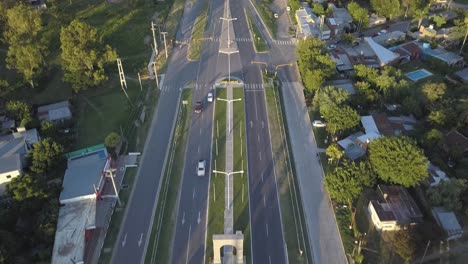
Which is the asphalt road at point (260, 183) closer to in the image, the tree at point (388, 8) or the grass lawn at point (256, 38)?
the grass lawn at point (256, 38)

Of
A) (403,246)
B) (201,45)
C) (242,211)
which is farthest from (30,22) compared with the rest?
(403,246)

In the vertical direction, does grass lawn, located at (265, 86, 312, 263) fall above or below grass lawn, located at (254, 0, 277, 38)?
below

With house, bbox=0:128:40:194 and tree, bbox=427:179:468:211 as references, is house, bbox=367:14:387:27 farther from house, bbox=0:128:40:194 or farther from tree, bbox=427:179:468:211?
house, bbox=0:128:40:194

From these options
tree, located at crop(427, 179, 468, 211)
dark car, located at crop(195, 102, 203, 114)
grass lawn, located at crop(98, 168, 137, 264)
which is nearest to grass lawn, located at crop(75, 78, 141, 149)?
grass lawn, located at crop(98, 168, 137, 264)

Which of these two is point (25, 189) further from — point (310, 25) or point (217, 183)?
point (310, 25)

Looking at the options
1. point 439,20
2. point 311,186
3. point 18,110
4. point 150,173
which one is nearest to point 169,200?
point 150,173

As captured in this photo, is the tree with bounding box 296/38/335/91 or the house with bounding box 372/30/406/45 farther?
the house with bounding box 372/30/406/45
